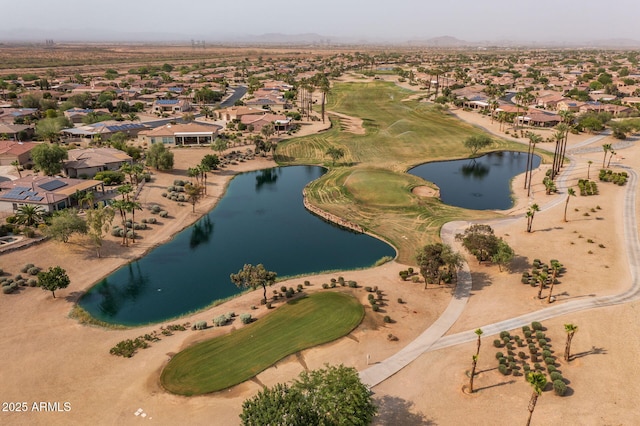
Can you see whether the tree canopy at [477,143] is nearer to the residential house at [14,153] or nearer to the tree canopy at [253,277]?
the tree canopy at [253,277]

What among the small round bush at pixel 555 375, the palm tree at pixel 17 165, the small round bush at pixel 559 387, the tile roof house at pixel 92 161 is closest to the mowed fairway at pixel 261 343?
the small round bush at pixel 555 375

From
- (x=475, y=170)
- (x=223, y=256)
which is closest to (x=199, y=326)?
(x=223, y=256)

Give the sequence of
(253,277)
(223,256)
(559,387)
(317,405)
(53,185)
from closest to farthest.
A: 1. (317,405)
2. (559,387)
3. (253,277)
4. (223,256)
5. (53,185)

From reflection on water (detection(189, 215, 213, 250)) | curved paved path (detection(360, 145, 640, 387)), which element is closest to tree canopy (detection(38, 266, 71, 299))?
reflection on water (detection(189, 215, 213, 250))

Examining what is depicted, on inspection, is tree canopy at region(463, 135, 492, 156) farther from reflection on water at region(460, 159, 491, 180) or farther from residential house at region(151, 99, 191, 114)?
residential house at region(151, 99, 191, 114)

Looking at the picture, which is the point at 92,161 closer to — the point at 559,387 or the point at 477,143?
the point at 477,143

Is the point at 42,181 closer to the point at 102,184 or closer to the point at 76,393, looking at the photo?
the point at 102,184
